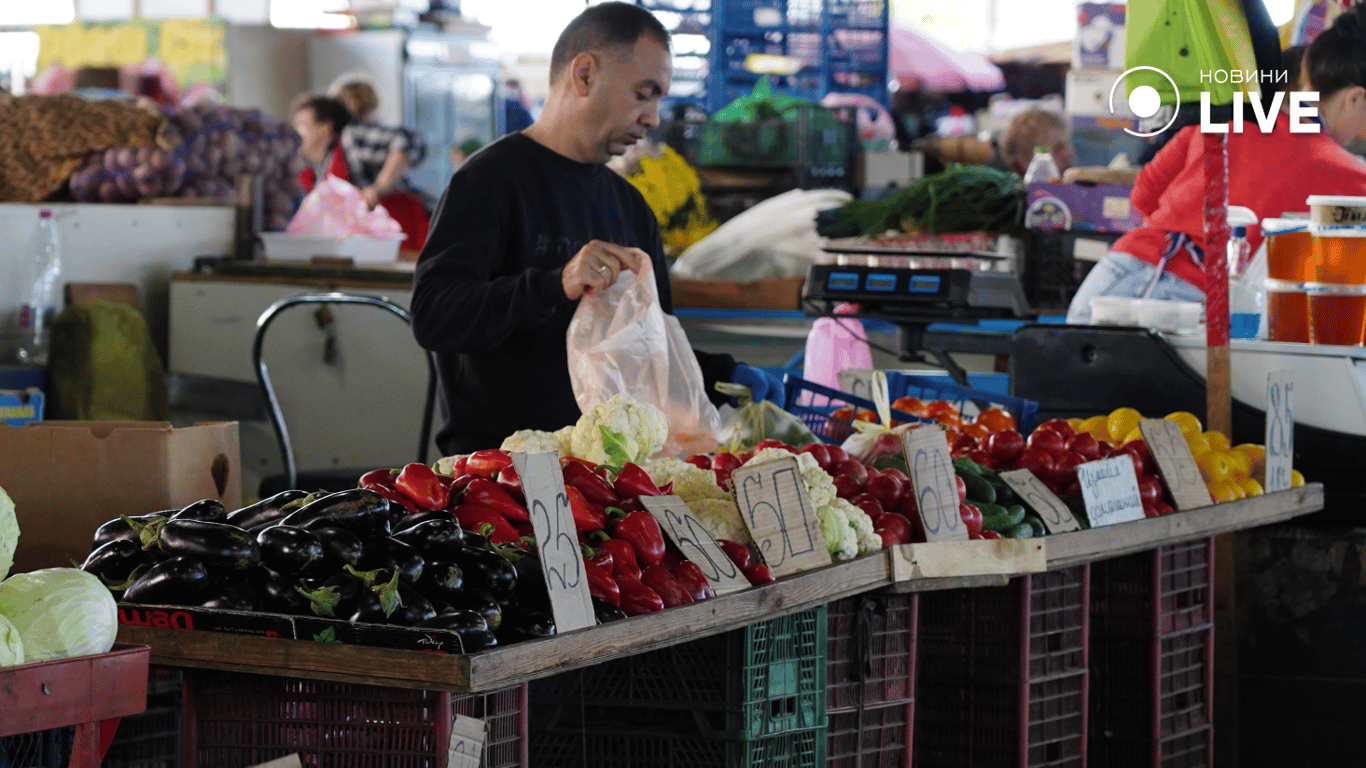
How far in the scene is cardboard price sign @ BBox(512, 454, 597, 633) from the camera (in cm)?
171

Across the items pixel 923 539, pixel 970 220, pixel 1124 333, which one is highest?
pixel 970 220

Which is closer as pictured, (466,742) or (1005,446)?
(466,742)

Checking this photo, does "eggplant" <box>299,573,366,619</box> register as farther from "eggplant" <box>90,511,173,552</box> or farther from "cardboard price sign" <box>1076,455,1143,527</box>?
"cardboard price sign" <box>1076,455,1143,527</box>

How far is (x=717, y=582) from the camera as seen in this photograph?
200 cm

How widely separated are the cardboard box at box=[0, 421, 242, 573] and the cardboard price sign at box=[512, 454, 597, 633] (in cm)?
90

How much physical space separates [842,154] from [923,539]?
435cm

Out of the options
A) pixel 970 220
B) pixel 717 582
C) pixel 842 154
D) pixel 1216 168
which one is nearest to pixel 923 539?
pixel 717 582

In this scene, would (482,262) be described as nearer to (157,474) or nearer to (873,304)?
(157,474)

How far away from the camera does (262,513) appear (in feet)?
6.23

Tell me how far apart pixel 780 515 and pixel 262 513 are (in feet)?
2.40

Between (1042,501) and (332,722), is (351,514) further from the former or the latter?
(1042,501)

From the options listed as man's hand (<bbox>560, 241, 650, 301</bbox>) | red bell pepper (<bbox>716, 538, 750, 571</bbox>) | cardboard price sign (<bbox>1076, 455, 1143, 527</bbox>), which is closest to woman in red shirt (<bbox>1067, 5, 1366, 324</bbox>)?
cardboard price sign (<bbox>1076, 455, 1143, 527</bbox>)

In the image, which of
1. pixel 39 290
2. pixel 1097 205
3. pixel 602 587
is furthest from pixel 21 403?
pixel 1097 205

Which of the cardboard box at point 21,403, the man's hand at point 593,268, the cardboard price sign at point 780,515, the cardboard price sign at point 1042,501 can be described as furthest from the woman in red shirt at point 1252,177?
the cardboard box at point 21,403
